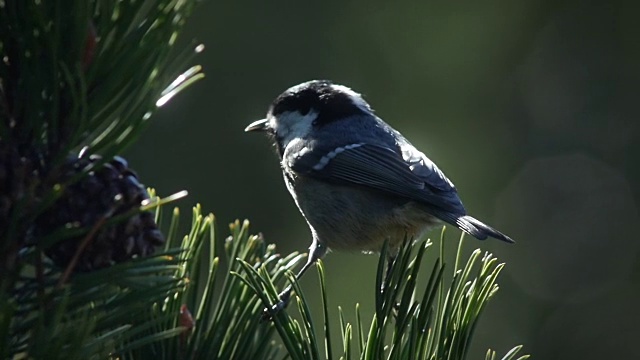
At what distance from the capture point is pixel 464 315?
0.81 meters

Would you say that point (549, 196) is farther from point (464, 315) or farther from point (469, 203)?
point (464, 315)

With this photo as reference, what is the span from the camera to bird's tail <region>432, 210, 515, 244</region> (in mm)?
1368

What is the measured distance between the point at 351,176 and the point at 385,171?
7 centimetres

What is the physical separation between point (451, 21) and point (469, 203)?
1.59 feet

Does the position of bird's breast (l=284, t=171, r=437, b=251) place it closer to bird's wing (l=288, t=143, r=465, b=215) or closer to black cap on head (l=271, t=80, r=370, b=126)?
bird's wing (l=288, t=143, r=465, b=215)

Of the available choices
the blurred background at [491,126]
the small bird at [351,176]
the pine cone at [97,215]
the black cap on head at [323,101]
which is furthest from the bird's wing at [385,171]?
the pine cone at [97,215]

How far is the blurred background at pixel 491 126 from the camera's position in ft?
7.52

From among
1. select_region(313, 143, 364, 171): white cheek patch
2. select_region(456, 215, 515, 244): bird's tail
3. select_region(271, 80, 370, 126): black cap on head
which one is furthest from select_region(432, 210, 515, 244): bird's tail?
select_region(271, 80, 370, 126): black cap on head

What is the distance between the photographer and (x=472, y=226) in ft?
4.72

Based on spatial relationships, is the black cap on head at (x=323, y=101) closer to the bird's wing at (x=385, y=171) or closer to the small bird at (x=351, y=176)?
the small bird at (x=351, y=176)

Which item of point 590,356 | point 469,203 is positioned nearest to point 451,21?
point 469,203

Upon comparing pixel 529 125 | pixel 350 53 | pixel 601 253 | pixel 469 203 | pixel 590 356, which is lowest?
pixel 590 356

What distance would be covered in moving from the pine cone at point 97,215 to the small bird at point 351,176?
30.5 inches

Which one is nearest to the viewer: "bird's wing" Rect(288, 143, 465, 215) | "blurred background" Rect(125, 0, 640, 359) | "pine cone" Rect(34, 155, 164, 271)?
"pine cone" Rect(34, 155, 164, 271)
